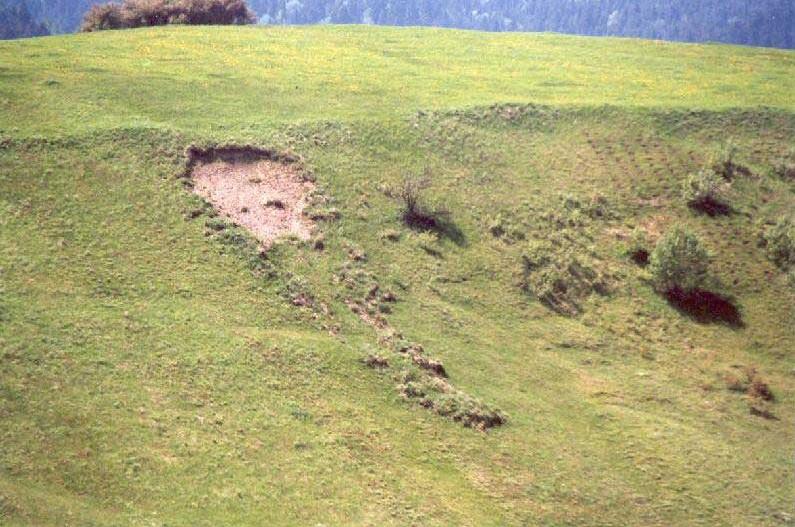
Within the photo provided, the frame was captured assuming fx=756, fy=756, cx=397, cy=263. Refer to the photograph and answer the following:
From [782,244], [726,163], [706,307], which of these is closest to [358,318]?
[706,307]

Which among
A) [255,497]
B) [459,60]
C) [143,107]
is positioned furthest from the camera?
[459,60]

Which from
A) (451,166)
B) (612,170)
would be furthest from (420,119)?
(612,170)

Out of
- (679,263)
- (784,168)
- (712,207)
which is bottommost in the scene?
(679,263)

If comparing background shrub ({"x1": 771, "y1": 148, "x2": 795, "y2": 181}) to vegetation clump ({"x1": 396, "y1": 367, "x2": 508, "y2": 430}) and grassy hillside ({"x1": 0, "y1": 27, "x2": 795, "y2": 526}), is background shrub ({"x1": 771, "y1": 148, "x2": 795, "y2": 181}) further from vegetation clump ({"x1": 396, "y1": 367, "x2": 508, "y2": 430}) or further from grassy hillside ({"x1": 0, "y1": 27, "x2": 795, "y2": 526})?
vegetation clump ({"x1": 396, "y1": 367, "x2": 508, "y2": 430})

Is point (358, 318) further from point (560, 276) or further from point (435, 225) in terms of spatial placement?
point (560, 276)

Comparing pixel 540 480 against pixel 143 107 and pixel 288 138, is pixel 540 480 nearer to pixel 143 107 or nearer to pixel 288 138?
pixel 288 138

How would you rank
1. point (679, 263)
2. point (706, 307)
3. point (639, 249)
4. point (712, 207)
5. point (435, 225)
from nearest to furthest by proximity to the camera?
point (679, 263), point (706, 307), point (435, 225), point (639, 249), point (712, 207)

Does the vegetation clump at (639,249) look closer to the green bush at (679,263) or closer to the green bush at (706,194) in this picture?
the green bush at (679,263)
